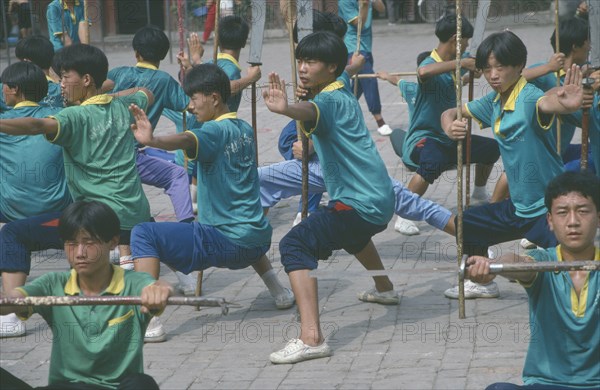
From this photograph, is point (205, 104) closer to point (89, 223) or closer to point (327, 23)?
point (89, 223)

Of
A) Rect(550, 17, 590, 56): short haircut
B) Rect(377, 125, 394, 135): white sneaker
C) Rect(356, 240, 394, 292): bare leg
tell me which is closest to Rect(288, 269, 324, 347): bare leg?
Rect(356, 240, 394, 292): bare leg

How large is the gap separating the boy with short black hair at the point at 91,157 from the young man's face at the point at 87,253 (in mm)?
1729

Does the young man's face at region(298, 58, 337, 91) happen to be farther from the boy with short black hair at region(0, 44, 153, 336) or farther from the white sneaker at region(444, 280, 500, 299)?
the white sneaker at region(444, 280, 500, 299)

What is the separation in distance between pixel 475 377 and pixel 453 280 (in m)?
1.77

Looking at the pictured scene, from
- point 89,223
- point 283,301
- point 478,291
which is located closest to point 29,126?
point 89,223

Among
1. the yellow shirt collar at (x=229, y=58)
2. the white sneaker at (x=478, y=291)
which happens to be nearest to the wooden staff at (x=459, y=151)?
the white sneaker at (x=478, y=291)

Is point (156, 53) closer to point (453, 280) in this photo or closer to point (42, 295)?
point (453, 280)

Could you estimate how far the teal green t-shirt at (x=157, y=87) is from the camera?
7949 mm

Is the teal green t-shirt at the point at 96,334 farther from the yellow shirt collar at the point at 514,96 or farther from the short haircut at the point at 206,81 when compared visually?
the yellow shirt collar at the point at 514,96

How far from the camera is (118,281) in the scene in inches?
168

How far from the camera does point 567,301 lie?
4.14 metres

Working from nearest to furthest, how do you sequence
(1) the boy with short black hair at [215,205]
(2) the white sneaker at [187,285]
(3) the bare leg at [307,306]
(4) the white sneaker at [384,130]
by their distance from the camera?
(3) the bare leg at [307,306]
(1) the boy with short black hair at [215,205]
(2) the white sneaker at [187,285]
(4) the white sneaker at [384,130]

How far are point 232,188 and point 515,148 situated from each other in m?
Result: 1.54

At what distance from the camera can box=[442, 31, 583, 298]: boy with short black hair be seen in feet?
19.4
